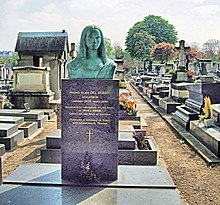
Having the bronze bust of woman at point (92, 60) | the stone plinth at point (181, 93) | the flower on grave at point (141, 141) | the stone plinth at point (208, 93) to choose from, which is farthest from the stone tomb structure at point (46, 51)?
the bronze bust of woman at point (92, 60)

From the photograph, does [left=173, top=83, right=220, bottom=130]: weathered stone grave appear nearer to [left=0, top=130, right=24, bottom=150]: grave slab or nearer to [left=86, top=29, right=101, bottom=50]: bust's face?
[left=0, top=130, right=24, bottom=150]: grave slab

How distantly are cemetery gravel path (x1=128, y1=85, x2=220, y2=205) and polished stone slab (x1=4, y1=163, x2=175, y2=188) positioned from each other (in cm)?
58

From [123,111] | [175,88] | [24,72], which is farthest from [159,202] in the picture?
[175,88]

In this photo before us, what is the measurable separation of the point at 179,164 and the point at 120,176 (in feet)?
8.17

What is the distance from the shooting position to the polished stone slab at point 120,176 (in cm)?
471

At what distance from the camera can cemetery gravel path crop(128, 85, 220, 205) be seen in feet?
17.2

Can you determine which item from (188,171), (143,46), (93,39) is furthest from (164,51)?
(93,39)

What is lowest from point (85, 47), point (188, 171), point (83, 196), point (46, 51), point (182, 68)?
point (188, 171)

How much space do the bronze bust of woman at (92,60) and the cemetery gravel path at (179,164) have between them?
239 centimetres

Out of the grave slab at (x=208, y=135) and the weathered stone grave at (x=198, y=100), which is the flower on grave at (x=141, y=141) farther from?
the weathered stone grave at (x=198, y=100)

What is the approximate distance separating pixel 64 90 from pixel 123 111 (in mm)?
5706

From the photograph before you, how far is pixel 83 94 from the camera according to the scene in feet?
15.3

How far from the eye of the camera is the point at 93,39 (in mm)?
4867

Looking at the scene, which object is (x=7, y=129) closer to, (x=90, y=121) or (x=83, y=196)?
(x=90, y=121)
